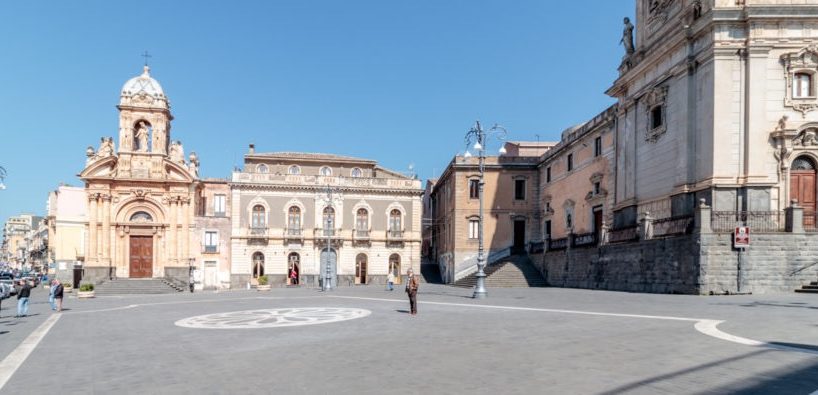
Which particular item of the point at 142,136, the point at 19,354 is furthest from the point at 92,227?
the point at 19,354

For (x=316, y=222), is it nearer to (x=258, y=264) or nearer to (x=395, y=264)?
(x=258, y=264)

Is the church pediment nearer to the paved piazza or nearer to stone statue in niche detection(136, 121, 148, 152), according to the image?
stone statue in niche detection(136, 121, 148, 152)

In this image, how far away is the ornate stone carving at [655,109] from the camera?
91.5 feet

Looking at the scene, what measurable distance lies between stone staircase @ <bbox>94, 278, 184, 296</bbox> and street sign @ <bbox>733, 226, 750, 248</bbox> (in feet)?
119

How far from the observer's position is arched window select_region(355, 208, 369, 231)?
49.8 meters

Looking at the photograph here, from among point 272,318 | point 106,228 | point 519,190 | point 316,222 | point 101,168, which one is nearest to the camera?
point 272,318

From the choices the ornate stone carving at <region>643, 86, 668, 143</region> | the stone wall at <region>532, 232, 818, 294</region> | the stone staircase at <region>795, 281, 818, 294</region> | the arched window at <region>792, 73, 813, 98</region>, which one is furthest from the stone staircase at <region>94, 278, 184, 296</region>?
the arched window at <region>792, 73, 813, 98</region>

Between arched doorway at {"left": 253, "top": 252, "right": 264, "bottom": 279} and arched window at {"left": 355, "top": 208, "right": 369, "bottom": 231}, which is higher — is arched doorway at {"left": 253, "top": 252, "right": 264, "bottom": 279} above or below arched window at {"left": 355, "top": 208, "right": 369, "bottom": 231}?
below

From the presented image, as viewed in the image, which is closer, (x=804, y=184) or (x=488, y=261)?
(x=804, y=184)

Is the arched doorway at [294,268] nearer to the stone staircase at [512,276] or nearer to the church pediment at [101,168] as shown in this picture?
the stone staircase at [512,276]

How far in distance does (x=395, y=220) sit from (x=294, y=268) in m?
10.1

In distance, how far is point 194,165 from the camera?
158 ft

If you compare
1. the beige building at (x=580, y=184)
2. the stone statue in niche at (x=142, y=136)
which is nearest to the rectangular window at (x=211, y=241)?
the stone statue in niche at (x=142, y=136)

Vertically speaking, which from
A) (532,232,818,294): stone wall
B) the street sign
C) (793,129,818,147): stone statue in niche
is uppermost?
(793,129,818,147): stone statue in niche
